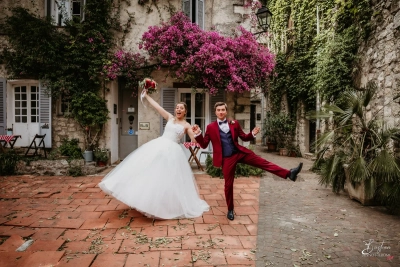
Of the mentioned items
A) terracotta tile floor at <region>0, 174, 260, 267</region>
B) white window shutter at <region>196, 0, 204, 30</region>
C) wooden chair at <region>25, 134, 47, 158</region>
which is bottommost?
terracotta tile floor at <region>0, 174, 260, 267</region>

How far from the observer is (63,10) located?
25.2ft

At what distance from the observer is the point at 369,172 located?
4.19 metres

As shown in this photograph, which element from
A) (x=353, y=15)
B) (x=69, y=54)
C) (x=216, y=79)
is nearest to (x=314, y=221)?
(x=216, y=79)

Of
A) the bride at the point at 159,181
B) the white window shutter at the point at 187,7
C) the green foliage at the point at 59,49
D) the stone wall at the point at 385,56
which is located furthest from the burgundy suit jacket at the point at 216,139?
the white window shutter at the point at 187,7

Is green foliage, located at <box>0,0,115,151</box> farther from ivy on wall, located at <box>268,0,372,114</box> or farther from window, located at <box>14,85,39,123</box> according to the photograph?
ivy on wall, located at <box>268,0,372,114</box>

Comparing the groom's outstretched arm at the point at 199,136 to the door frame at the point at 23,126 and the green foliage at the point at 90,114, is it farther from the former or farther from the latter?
the door frame at the point at 23,126

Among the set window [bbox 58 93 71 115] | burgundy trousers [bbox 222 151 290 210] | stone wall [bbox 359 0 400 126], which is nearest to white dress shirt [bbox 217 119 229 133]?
burgundy trousers [bbox 222 151 290 210]

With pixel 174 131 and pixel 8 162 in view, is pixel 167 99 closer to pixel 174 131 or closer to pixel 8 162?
pixel 174 131

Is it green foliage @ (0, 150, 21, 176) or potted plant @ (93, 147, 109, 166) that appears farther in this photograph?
potted plant @ (93, 147, 109, 166)

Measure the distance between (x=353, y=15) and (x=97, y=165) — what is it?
790 cm

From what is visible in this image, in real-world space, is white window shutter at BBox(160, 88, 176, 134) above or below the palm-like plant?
above

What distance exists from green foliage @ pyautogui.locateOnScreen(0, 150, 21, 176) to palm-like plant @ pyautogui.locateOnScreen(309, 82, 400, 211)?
23.6ft

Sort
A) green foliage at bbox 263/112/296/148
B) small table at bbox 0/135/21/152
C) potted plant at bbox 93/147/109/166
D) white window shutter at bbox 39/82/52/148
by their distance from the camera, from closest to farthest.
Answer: small table at bbox 0/135/21/152, white window shutter at bbox 39/82/52/148, potted plant at bbox 93/147/109/166, green foliage at bbox 263/112/296/148

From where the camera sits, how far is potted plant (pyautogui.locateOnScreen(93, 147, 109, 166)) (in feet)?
25.0
